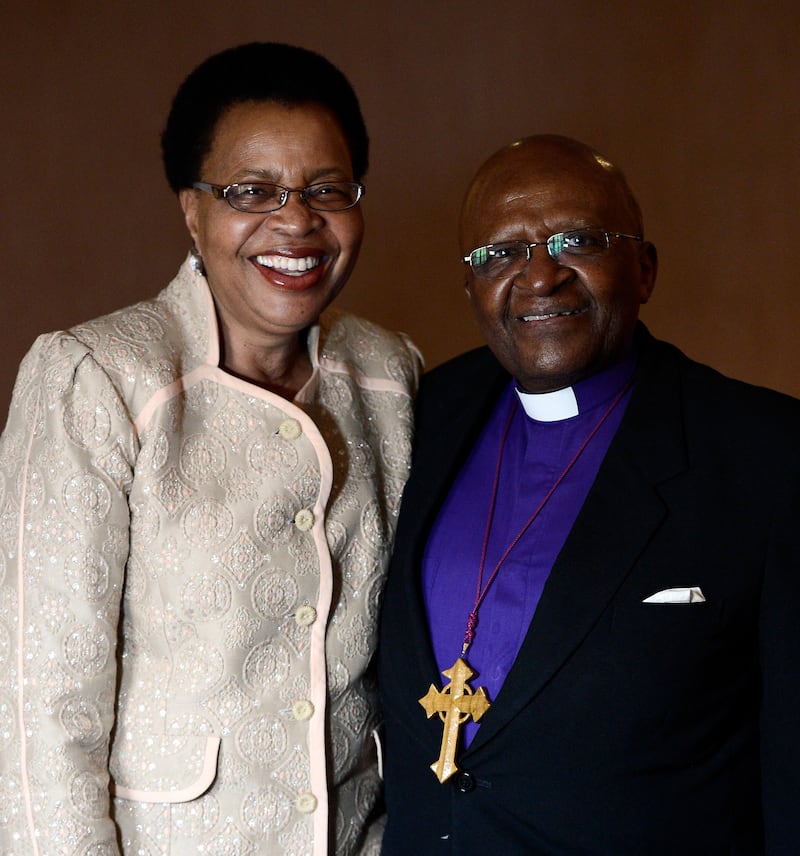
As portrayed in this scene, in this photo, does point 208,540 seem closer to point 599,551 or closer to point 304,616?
point 304,616

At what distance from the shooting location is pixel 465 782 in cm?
198

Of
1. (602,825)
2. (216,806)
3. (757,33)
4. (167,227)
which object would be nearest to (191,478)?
(216,806)

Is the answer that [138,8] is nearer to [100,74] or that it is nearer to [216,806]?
[100,74]

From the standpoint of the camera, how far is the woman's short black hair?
82.1 inches

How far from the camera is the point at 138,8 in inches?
151

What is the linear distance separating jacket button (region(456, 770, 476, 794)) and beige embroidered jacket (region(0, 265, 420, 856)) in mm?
240

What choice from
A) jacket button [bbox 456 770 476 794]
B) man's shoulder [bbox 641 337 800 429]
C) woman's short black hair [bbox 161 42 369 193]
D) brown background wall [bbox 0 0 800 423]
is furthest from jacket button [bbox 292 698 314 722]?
brown background wall [bbox 0 0 800 423]

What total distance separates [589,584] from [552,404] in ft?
1.35

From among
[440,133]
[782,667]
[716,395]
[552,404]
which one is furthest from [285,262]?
[440,133]

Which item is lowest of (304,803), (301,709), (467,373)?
(304,803)

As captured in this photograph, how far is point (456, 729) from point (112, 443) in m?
0.71

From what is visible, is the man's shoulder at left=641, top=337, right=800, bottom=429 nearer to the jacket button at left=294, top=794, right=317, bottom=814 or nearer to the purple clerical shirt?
the purple clerical shirt

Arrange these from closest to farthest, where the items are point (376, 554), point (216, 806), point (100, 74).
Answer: point (216, 806)
point (376, 554)
point (100, 74)

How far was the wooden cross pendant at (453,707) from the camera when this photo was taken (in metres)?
1.98
